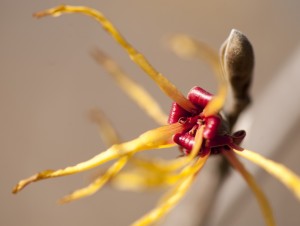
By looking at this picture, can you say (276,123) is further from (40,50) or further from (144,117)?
(40,50)

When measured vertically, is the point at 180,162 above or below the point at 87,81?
above

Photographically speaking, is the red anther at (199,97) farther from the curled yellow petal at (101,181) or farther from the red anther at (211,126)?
the curled yellow petal at (101,181)

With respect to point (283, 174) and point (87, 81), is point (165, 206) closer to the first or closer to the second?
point (283, 174)

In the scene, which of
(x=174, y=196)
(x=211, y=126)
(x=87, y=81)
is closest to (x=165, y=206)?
(x=174, y=196)

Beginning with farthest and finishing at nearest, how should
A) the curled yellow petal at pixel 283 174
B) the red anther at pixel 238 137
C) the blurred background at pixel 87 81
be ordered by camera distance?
the blurred background at pixel 87 81 < the red anther at pixel 238 137 < the curled yellow petal at pixel 283 174

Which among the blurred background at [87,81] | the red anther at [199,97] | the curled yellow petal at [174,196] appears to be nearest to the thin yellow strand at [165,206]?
the curled yellow petal at [174,196]

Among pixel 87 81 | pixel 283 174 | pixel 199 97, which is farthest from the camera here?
pixel 87 81

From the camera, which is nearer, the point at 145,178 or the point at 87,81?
the point at 145,178
